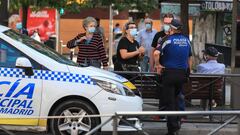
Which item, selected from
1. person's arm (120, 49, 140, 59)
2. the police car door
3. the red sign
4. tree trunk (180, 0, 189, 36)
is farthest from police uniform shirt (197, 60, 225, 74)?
the red sign

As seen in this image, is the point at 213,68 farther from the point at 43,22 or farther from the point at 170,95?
the point at 43,22

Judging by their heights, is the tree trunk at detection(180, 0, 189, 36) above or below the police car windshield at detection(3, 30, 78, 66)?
above

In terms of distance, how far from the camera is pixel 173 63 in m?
8.20

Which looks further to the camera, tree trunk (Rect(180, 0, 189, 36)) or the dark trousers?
tree trunk (Rect(180, 0, 189, 36))

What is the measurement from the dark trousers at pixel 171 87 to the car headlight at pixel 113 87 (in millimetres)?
620

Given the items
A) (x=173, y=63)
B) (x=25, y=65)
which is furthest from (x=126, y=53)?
Result: (x=25, y=65)

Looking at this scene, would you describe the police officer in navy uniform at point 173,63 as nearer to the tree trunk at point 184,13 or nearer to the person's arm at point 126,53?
the person's arm at point 126,53

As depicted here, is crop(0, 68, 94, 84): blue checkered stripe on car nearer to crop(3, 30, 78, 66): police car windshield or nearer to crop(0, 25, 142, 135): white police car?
crop(0, 25, 142, 135): white police car

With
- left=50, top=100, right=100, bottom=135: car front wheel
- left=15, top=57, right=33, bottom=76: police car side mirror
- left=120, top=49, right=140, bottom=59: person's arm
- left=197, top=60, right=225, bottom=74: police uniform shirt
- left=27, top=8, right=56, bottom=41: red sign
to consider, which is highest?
left=27, top=8, right=56, bottom=41: red sign

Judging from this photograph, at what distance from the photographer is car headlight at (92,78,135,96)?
7.75m

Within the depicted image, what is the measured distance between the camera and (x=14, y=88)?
24.7ft

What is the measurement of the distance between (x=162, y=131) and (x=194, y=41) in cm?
1099

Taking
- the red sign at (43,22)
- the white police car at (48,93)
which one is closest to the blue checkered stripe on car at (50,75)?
the white police car at (48,93)

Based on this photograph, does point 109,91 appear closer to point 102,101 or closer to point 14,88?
point 102,101
